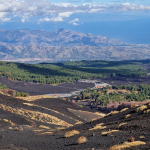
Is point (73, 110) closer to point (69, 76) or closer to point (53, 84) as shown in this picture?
point (53, 84)

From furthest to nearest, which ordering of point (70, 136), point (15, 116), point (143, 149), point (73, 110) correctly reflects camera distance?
point (73, 110), point (15, 116), point (70, 136), point (143, 149)

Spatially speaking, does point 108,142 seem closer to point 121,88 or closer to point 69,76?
point 121,88

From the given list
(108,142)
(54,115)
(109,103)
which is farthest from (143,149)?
(109,103)

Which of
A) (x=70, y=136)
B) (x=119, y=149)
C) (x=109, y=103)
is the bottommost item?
(x=109, y=103)

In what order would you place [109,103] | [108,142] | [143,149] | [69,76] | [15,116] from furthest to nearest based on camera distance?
[69,76], [109,103], [15,116], [108,142], [143,149]

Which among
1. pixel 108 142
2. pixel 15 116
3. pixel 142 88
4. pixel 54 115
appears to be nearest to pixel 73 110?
pixel 54 115

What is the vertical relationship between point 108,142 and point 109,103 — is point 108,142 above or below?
above

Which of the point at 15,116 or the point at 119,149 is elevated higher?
the point at 119,149

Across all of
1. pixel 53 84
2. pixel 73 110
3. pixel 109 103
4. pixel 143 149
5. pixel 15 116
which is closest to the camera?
pixel 143 149

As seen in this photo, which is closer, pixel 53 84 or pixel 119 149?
pixel 119 149
